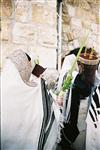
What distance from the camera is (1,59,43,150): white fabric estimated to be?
197 cm

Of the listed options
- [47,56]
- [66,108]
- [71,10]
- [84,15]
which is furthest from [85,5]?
[66,108]

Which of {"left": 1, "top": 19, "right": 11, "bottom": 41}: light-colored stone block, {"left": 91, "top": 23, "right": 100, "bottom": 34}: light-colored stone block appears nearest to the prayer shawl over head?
{"left": 1, "top": 19, "right": 11, "bottom": 41}: light-colored stone block

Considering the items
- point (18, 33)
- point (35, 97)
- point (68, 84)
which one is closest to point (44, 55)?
point (18, 33)

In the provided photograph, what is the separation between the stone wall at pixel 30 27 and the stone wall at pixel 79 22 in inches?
19.5

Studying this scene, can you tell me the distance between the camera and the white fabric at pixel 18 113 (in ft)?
6.48

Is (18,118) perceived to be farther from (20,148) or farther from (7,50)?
(7,50)

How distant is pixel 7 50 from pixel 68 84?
1.16 metres

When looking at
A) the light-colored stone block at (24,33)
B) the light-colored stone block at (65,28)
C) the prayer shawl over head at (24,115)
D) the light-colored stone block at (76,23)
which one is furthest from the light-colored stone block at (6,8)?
the prayer shawl over head at (24,115)

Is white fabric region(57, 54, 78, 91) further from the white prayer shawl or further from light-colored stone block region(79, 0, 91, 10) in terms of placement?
light-colored stone block region(79, 0, 91, 10)

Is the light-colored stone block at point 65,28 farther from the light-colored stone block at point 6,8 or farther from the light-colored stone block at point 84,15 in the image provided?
the light-colored stone block at point 6,8

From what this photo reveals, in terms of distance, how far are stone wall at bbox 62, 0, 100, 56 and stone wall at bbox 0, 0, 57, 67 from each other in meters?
0.50

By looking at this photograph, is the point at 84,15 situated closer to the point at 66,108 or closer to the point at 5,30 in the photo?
the point at 5,30

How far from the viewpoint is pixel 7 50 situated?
11.2 ft

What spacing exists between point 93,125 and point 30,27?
1.50 meters
